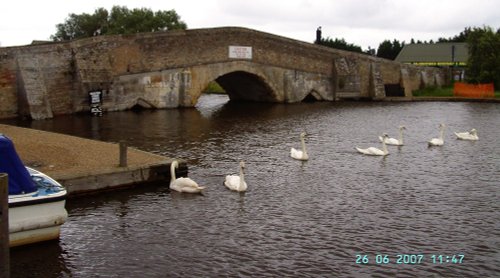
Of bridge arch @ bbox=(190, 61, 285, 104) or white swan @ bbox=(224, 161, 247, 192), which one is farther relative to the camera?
bridge arch @ bbox=(190, 61, 285, 104)

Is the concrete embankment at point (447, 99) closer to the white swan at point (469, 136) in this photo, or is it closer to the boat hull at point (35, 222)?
the white swan at point (469, 136)

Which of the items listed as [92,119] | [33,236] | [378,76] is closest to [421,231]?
[33,236]

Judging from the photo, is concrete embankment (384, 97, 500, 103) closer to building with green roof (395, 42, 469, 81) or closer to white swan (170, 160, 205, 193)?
building with green roof (395, 42, 469, 81)

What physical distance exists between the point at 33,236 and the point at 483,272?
678 cm

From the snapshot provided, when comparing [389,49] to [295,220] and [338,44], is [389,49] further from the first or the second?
[295,220]

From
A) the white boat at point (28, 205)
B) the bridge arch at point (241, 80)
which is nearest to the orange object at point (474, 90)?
the bridge arch at point (241, 80)

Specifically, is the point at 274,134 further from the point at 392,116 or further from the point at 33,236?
the point at 33,236

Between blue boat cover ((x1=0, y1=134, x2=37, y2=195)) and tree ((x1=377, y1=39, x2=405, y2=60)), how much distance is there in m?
76.3

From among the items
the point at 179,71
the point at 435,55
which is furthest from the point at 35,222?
the point at 435,55

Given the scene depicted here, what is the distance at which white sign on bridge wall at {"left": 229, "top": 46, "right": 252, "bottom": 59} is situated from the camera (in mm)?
36938

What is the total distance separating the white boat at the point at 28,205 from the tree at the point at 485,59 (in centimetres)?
4473

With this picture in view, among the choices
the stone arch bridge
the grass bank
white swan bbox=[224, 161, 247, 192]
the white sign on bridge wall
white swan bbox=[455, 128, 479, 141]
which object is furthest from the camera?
the grass bank

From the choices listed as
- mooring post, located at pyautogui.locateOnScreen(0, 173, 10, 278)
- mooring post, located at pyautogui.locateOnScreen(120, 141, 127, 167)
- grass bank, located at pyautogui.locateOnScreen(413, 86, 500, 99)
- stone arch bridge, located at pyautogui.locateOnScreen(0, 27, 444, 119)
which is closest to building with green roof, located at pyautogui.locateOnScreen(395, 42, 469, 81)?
grass bank, located at pyautogui.locateOnScreen(413, 86, 500, 99)

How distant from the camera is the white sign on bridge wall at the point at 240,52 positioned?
121 feet
